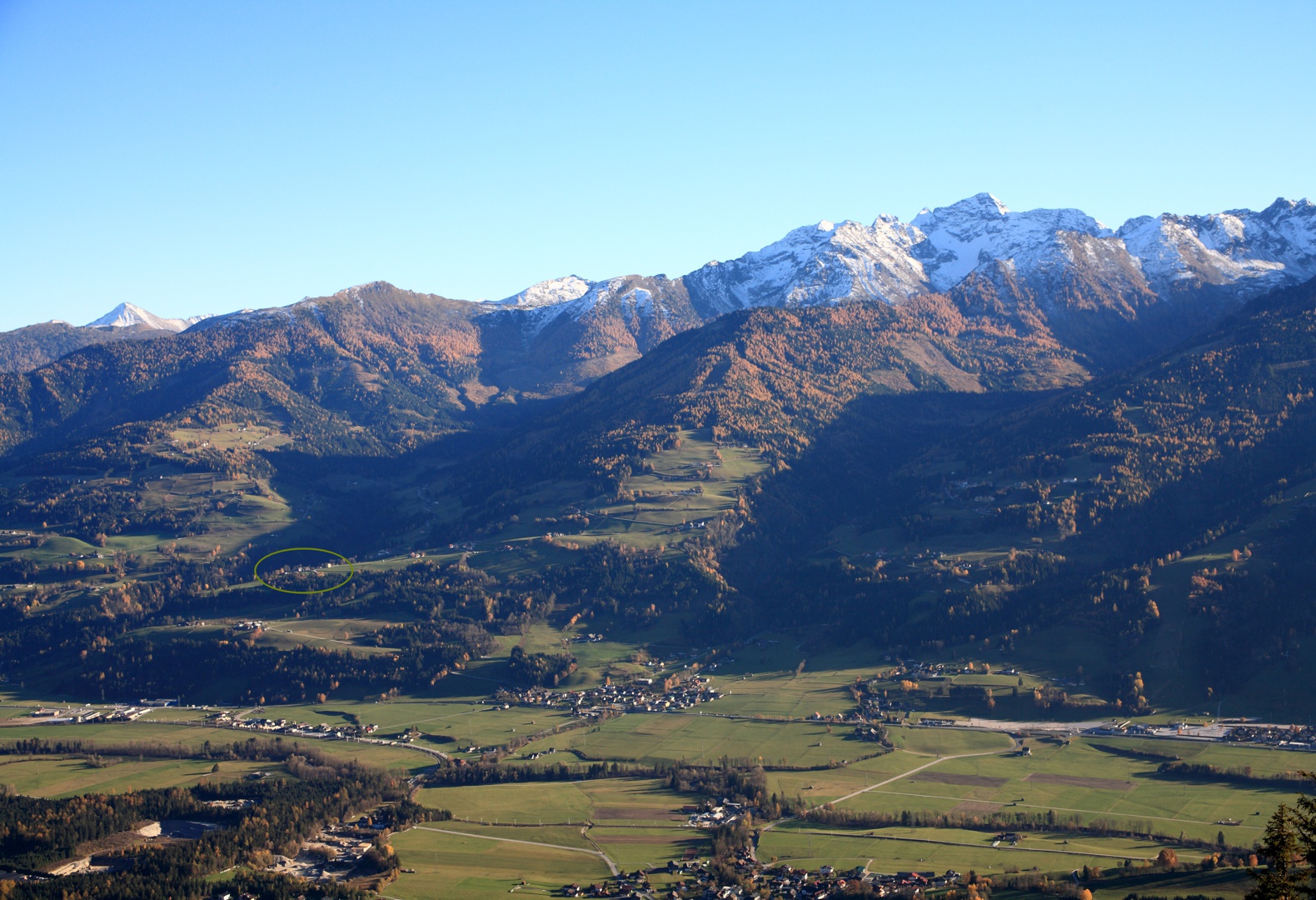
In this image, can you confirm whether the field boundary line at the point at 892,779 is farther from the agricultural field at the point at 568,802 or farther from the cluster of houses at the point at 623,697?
the cluster of houses at the point at 623,697

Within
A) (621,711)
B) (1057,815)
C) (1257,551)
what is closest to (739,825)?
(1057,815)

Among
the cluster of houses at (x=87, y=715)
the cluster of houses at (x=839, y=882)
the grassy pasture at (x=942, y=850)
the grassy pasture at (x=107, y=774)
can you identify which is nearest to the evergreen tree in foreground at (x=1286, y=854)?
the cluster of houses at (x=839, y=882)

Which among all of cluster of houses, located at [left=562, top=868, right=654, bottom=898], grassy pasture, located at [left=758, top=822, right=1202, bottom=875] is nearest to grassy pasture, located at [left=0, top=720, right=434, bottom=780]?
cluster of houses, located at [left=562, top=868, right=654, bottom=898]

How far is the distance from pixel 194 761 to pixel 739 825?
243 feet

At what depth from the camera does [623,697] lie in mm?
186250

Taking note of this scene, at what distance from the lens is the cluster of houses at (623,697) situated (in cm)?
18162

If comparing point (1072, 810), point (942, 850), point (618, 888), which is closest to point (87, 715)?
point (618, 888)

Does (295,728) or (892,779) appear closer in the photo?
(892,779)

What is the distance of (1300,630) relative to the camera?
173 metres

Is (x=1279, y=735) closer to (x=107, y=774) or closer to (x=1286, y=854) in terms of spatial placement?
(x=1286, y=854)

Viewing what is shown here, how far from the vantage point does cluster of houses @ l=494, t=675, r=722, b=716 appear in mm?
181625

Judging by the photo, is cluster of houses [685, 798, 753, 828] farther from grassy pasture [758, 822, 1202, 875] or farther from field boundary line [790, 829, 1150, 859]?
field boundary line [790, 829, 1150, 859]

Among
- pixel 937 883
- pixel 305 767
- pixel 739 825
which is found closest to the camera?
pixel 937 883

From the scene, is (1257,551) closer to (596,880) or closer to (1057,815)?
(1057,815)
